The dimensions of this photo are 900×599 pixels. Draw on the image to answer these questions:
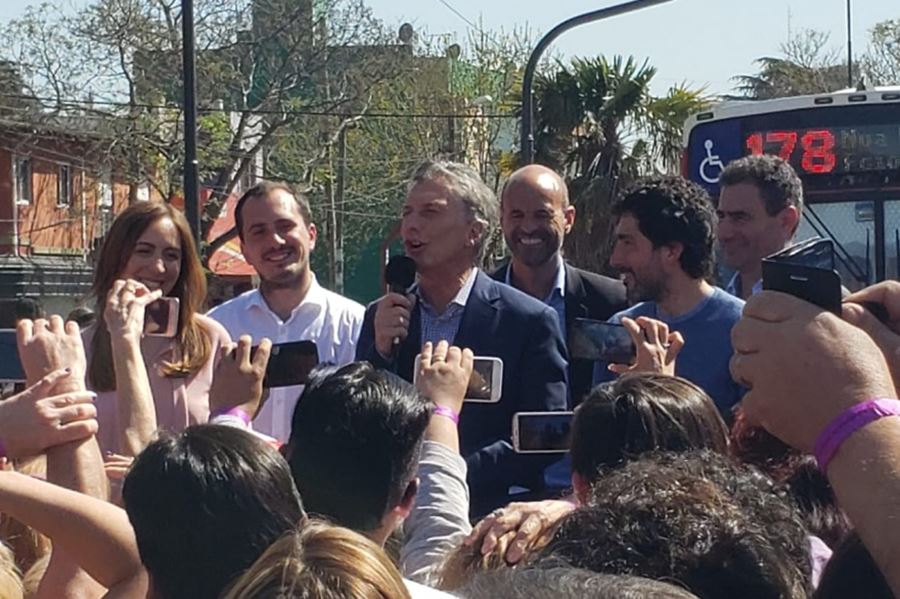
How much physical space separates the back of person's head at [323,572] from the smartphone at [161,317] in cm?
249

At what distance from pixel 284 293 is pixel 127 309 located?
1.47 meters

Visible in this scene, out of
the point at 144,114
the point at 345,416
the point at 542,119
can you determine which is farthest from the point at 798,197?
the point at 144,114

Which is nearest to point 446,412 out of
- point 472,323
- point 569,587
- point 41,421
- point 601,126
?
point 41,421

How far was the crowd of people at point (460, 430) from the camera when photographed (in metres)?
1.88

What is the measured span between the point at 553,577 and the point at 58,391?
A: 173 centimetres

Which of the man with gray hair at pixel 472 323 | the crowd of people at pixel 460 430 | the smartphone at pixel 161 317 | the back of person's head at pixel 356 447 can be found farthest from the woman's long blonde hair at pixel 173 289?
the back of person's head at pixel 356 447

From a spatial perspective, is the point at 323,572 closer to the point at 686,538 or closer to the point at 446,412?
the point at 686,538

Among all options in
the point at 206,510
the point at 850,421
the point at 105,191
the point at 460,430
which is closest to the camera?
the point at 850,421

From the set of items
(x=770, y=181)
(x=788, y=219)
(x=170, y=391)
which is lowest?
(x=170, y=391)

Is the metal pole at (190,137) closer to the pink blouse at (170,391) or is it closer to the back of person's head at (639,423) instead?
the pink blouse at (170,391)

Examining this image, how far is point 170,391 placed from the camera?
4.47m

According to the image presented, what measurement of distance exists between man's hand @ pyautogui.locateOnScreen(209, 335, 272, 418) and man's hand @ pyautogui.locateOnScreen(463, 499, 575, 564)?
1.29 meters

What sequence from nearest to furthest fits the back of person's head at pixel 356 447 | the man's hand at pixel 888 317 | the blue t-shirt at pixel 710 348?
1. the man's hand at pixel 888 317
2. the back of person's head at pixel 356 447
3. the blue t-shirt at pixel 710 348

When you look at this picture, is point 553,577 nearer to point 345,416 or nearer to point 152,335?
point 345,416
